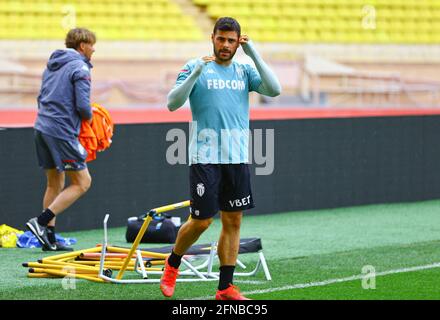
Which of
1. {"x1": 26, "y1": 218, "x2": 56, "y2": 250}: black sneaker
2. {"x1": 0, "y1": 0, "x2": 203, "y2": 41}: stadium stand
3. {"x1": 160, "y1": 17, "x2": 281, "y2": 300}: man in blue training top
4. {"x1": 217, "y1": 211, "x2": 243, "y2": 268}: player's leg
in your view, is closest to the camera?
{"x1": 160, "y1": 17, "x2": 281, "y2": 300}: man in blue training top

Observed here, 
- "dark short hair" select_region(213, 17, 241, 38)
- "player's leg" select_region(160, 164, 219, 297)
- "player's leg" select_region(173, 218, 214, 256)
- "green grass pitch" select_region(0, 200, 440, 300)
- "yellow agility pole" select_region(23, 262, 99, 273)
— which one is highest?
"dark short hair" select_region(213, 17, 241, 38)

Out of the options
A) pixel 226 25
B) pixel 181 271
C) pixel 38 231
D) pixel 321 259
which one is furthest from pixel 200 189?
pixel 38 231

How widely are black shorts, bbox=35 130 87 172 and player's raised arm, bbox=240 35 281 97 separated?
10.5ft

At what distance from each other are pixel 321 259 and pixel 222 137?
2718 mm

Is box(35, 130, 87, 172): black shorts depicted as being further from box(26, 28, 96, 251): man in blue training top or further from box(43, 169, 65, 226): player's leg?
box(43, 169, 65, 226): player's leg

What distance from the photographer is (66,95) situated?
10.1 metres

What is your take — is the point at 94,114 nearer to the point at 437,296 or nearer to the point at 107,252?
the point at 107,252

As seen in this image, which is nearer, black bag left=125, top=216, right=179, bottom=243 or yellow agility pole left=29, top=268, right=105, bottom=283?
yellow agility pole left=29, top=268, right=105, bottom=283

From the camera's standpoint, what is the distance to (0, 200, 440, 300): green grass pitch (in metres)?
7.68

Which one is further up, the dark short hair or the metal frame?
the dark short hair

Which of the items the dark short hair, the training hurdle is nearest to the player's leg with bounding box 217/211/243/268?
the training hurdle

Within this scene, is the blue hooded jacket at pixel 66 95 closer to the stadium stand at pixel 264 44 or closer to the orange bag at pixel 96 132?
the orange bag at pixel 96 132

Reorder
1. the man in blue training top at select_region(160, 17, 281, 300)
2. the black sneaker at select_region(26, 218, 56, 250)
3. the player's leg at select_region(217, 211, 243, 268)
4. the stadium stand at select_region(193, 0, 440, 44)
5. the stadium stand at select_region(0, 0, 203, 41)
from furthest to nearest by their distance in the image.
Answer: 1. the stadium stand at select_region(193, 0, 440, 44)
2. the stadium stand at select_region(0, 0, 203, 41)
3. the black sneaker at select_region(26, 218, 56, 250)
4. the player's leg at select_region(217, 211, 243, 268)
5. the man in blue training top at select_region(160, 17, 281, 300)

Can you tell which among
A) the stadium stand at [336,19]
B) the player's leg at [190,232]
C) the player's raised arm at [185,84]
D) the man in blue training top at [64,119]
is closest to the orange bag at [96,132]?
the man in blue training top at [64,119]
